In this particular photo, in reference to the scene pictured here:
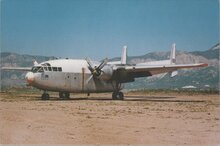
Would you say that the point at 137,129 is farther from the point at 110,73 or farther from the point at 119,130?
the point at 110,73

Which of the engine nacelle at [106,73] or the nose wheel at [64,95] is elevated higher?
the engine nacelle at [106,73]

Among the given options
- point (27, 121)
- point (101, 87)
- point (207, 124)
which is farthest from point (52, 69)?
point (207, 124)

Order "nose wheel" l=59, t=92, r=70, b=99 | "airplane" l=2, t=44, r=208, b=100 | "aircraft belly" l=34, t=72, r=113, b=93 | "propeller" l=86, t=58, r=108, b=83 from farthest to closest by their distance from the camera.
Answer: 1. "nose wheel" l=59, t=92, r=70, b=99
2. "propeller" l=86, t=58, r=108, b=83
3. "airplane" l=2, t=44, r=208, b=100
4. "aircraft belly" l=34, t=72, r=113, b=93

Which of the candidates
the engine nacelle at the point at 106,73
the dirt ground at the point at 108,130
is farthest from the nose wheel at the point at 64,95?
the dirt ground at the point at 108,130

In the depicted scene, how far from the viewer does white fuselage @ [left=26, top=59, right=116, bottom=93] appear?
31391 millimetres

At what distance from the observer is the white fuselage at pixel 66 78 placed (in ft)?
103

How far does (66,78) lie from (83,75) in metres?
2.15

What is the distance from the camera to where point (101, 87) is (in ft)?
119

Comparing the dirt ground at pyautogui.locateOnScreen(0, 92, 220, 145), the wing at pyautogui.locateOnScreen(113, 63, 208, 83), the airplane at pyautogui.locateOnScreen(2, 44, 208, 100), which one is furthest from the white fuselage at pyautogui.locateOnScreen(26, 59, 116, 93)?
the dirt ground at pyautogui.locateOnScreen(0, 92, 220, 145)

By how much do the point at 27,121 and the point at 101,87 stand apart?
20.6 metres

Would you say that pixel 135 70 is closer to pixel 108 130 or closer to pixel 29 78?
pixel 29 78

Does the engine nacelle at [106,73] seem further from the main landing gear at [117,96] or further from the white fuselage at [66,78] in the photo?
the main landing gear at [117,96]

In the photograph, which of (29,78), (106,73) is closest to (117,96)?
(106,73)

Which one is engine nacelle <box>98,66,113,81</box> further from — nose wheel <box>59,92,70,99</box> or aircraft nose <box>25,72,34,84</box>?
aircraft nose <box>25,72,34,84</box>
